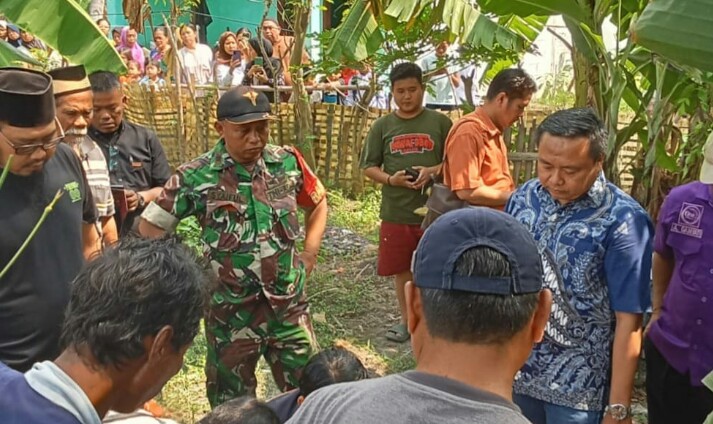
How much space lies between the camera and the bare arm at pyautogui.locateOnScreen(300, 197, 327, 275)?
147 inches

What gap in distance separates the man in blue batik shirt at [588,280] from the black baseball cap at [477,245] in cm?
132

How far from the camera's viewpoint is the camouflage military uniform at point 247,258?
3369 mm

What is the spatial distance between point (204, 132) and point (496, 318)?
333 inches

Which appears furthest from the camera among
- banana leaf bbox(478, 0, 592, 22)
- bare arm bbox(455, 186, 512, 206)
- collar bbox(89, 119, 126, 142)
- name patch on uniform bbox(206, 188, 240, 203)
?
bare arm bbox(455, 186, 512, 206)

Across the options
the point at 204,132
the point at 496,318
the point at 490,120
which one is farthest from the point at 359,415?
the point at 204,132

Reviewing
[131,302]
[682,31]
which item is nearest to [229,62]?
[131,302]

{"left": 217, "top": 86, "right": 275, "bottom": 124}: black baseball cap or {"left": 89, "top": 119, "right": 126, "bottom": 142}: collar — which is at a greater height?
{"left": 217, "top": 86, "right": 275, "bottom": 124}: black baseball cap

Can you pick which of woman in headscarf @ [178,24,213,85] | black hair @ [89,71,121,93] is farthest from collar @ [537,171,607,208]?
woman in headscarf @ [178,24,213,85]

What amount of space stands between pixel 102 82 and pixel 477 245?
127 inches

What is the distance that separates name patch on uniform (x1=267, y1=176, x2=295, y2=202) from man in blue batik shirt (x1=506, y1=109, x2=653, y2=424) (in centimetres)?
121

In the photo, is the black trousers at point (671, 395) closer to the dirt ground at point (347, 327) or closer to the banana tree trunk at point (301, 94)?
the dirt ground at point (347, 327)

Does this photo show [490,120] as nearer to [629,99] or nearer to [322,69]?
[629,99]

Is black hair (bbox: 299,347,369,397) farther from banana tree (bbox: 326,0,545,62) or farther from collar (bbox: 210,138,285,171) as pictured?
banana tree (bbox: 326,0,545,62)

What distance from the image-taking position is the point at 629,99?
4324 millimetres
